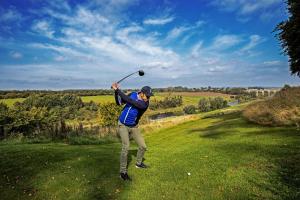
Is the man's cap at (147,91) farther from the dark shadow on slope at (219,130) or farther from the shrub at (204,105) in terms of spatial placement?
the shrub at (204,105)

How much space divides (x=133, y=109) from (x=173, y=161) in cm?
404

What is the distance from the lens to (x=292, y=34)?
24.8 m

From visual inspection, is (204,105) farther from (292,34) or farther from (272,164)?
(272,164)

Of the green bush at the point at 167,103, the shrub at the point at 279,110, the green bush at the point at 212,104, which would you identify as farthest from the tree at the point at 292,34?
the green bush at the point at 167,103

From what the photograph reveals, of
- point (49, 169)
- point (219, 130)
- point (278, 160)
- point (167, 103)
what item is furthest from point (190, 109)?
point (49, 169)

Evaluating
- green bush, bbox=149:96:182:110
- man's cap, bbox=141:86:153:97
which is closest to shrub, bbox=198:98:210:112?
green bush, bbox=149:96:182:110

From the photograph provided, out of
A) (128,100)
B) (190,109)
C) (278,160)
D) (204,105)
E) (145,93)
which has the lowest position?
(190,109)

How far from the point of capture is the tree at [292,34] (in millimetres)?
23891

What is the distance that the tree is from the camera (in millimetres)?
23891

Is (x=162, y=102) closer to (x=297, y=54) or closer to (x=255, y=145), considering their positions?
(x=297, y=54)

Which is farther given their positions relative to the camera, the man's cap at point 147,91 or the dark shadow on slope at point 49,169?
the man's cap at point 147,91

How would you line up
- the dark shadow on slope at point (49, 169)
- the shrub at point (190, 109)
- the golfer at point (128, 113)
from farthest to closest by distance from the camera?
the shrub at point (190, 109) < the golfer at point (128, 113) < the dark shadow on slope at point (49, 169)

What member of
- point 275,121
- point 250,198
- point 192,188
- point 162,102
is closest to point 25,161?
point 192,188

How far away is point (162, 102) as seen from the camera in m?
148
